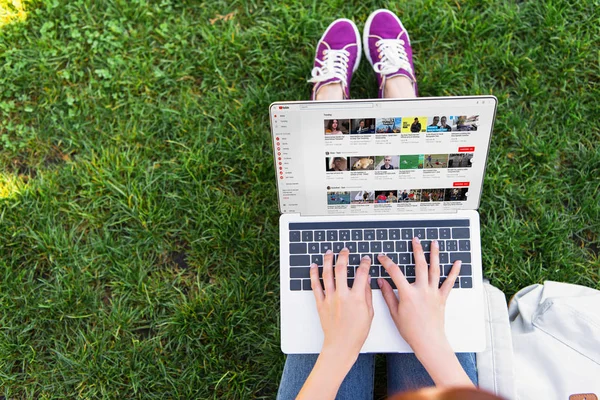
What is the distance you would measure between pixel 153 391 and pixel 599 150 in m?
2.14

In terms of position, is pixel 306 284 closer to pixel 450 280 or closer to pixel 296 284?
pixel 296 284

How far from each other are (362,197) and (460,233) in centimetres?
36

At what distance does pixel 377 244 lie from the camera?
1650 millimetres

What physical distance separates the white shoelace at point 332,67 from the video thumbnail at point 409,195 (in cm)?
70

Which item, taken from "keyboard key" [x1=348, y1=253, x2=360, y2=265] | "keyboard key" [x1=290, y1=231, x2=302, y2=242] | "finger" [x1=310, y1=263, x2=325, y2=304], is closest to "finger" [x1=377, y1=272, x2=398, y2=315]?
"keyboard key" [x1=348, y1=253, x2=360, y2=265]

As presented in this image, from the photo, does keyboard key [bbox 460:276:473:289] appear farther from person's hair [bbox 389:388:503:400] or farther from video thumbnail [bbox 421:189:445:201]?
person's hair [bbox 389:388:503:400]

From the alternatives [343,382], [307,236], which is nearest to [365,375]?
[343,382]

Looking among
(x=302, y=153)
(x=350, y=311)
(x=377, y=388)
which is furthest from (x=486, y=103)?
(x=377, y=388)

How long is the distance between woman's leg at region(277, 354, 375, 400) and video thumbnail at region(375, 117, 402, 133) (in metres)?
0.79

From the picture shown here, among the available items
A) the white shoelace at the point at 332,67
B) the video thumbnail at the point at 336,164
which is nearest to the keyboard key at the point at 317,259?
the video thumbnail at the point at 336,164

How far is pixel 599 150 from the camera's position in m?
2.04

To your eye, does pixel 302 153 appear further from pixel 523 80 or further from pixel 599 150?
pixel 599 150

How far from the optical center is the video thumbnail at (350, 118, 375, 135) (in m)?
1.44

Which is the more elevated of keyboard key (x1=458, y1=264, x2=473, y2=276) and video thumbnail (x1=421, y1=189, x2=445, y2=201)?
video thumbnail (x1=421, y1=189, x2=445, y2=201)
